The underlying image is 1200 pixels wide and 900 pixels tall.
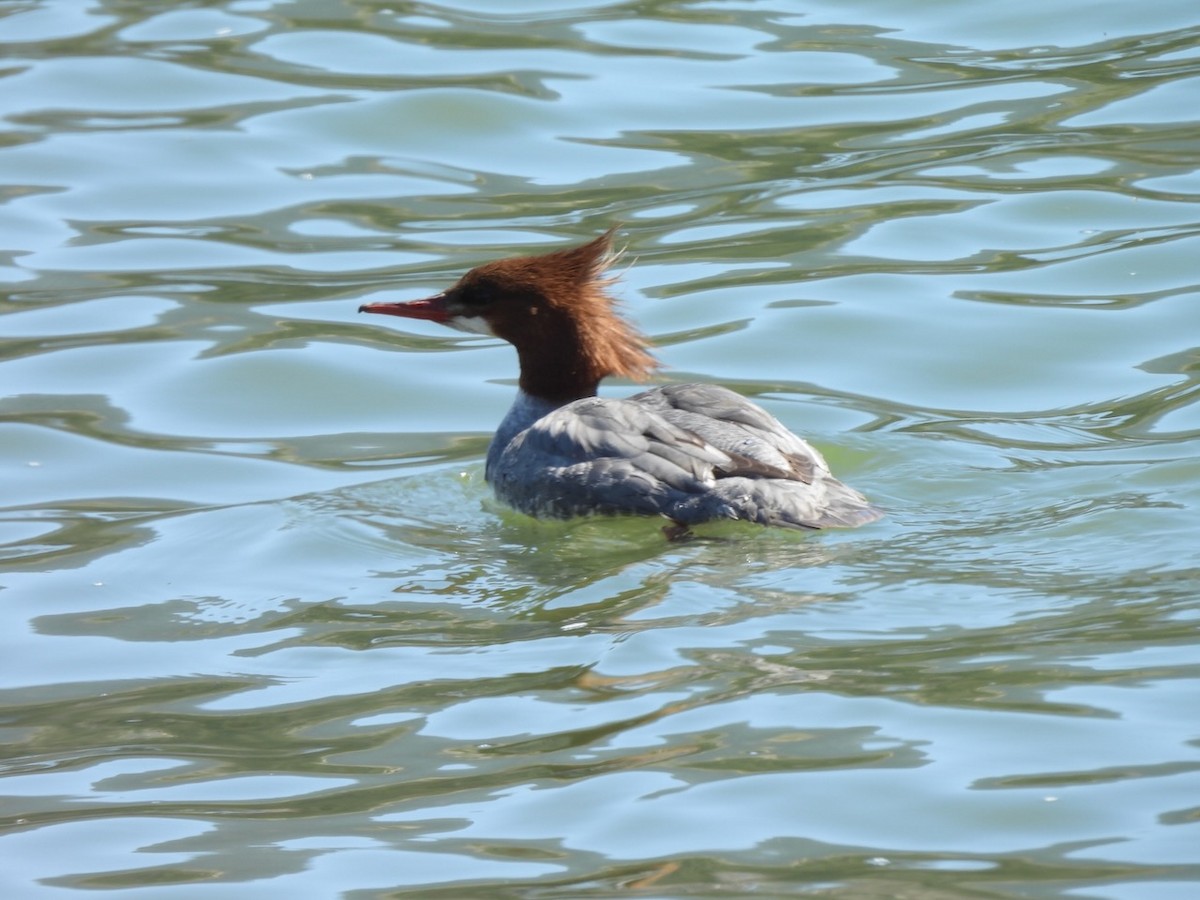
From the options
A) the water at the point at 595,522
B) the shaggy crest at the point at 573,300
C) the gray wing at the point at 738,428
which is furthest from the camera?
the shaggy crest at the point at 573,300

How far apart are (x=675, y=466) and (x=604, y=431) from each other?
42cm

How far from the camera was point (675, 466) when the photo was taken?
7.07 m

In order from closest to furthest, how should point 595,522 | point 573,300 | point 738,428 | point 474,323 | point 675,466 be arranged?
point 675,466 → point 738,428 → point 595,522 → point 573,300 → point 474,323

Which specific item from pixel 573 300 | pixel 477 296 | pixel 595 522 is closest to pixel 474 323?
pixel 477 296

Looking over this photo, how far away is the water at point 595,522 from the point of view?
4746 mm

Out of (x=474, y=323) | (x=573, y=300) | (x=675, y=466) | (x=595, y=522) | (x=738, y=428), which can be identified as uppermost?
(x=573, y=300)

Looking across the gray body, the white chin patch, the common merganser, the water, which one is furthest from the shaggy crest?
the water

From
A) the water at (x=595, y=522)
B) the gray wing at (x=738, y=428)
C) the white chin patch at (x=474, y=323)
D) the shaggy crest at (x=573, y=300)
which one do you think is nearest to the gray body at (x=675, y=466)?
the gray wing at (x=738, y=428)

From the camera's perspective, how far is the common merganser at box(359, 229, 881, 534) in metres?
6.97

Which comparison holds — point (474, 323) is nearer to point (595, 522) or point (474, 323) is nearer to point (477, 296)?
point (477, 296)

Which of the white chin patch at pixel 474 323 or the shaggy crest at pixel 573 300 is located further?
the white chin patch at pixel 474 323

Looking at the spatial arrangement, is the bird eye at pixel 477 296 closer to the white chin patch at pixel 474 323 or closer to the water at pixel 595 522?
the white chin patch at pixel 474 323

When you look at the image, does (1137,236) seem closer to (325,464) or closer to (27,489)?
(325,464)

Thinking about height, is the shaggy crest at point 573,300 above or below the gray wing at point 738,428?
above
